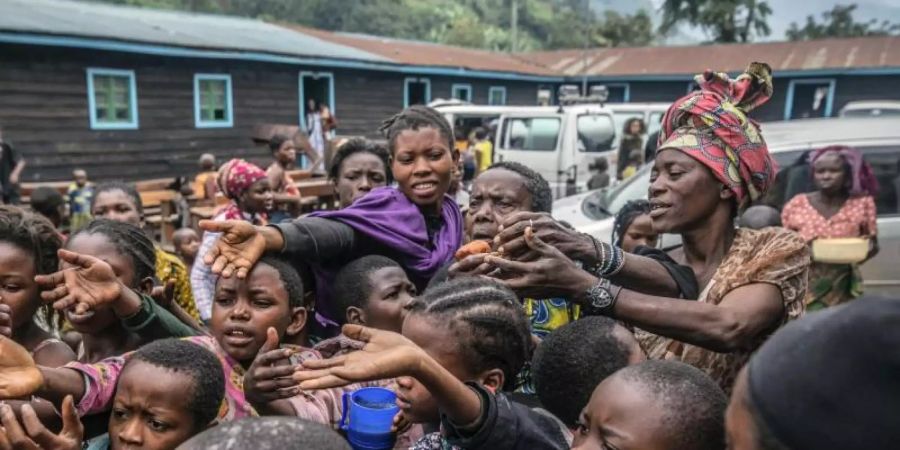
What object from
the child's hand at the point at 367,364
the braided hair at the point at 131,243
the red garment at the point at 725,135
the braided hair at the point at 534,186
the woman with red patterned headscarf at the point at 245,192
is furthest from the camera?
the woman with red patterned headscarf at the point at 245,192

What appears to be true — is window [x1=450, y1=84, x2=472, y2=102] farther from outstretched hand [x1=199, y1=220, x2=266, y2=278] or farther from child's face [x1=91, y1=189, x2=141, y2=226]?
outstretched hand [x1=199, y1=220, x2=266, y2=278]

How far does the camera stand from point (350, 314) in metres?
2.35

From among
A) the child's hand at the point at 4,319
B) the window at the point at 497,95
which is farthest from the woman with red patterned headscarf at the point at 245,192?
the window at the point at 497,95

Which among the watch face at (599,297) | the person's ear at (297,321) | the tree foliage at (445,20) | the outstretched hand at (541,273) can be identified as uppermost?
the tree foliage at (445,20)

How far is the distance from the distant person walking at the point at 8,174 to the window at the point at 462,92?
12.6 meters

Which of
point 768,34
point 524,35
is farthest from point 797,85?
point 524,35

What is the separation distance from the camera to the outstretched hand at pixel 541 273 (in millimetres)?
1634

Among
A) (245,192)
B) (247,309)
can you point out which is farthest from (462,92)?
(247,309)

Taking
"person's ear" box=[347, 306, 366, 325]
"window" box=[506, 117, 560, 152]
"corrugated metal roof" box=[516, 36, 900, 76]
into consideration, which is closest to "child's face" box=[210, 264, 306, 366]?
"person's ear" box=[347, 306, 366, 325]

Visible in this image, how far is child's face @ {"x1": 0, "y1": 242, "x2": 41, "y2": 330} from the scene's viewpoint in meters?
2.11

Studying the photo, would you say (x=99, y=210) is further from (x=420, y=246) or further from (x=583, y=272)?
(x=583, y=272)

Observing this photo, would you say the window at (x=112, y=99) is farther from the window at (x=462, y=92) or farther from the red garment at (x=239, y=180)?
the window at (x=462, y=92)

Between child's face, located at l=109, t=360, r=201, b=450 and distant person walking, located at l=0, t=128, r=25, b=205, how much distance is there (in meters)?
6.84

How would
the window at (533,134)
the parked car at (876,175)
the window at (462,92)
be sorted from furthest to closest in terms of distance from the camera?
the window at (462,92) < the window at (533,134) < the parked car at (876,175)
